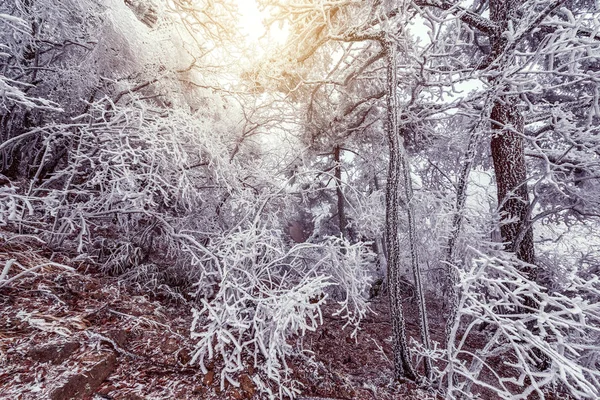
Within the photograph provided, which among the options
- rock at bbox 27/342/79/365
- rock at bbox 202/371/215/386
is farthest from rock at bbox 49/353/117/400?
rock at bbox 202/371/215/386

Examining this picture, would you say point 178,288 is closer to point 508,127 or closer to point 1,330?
point 1,330

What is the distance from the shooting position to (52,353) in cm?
234

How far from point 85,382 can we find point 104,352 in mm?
383

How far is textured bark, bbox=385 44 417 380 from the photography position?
328cm

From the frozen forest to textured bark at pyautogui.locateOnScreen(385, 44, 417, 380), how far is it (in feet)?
0.09

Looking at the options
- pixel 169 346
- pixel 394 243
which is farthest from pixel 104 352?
pixel 394 243

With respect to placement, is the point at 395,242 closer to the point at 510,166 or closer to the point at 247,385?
the point at 247,385

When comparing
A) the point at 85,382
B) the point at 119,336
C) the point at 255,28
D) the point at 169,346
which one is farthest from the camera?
the point at 255,28

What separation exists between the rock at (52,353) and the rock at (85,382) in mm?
267

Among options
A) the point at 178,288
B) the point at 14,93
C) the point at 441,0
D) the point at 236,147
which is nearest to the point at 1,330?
the point at 14,93

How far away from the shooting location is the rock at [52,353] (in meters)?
2.28

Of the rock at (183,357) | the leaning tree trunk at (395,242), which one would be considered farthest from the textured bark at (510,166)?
the rock at (183,357)

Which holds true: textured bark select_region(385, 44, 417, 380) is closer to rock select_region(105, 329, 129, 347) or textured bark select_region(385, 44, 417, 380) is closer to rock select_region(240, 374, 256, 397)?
rock select_region(240, 374, 256, 397)

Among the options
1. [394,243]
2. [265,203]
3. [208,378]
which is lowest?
[208,378]
